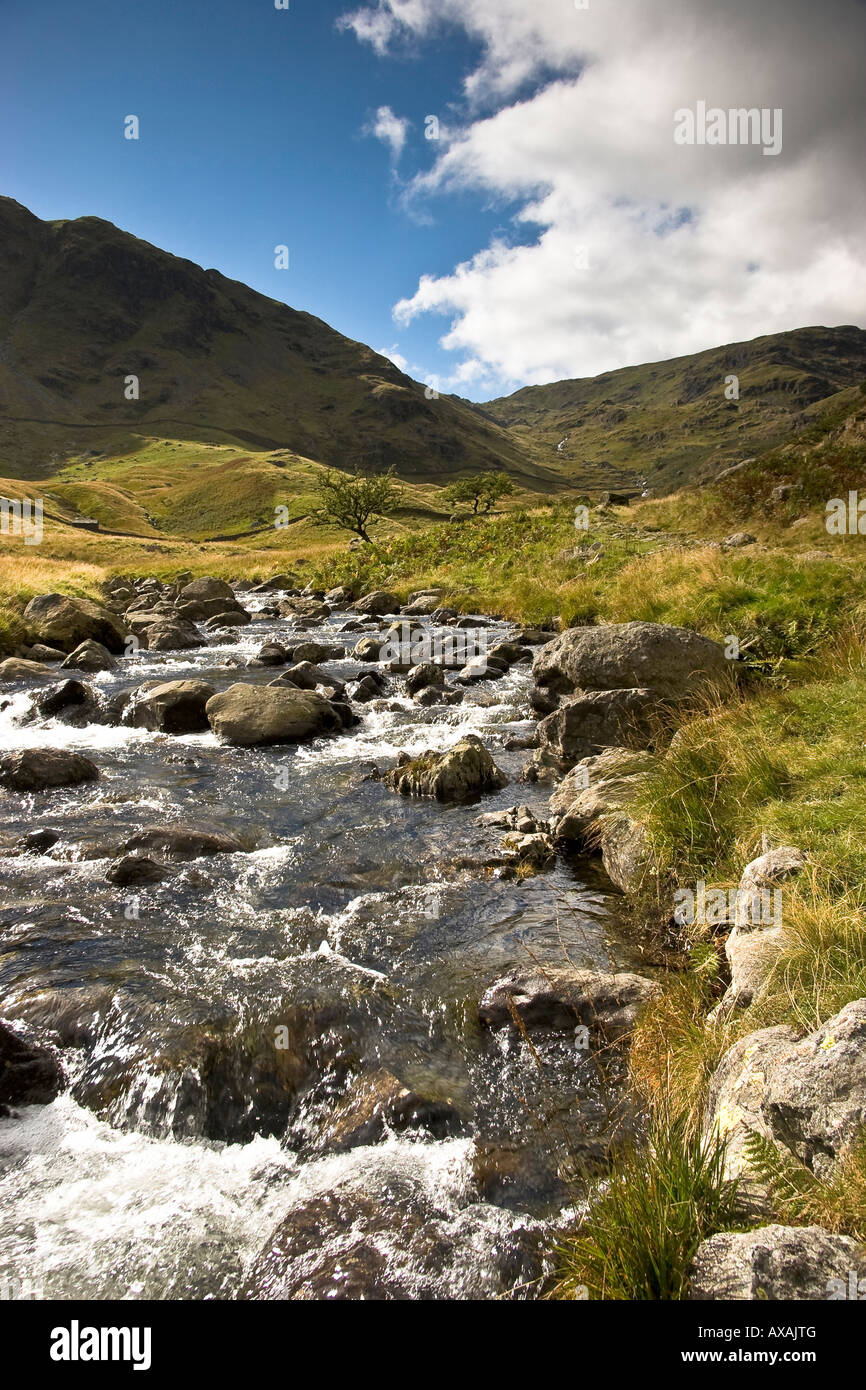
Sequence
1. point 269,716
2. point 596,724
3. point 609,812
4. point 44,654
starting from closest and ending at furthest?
point 609,812
point 596,724
point 269,716
point 44,654

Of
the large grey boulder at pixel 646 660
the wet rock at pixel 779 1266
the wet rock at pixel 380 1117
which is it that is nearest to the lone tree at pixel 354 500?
the large grey boulder at pixel 646 660

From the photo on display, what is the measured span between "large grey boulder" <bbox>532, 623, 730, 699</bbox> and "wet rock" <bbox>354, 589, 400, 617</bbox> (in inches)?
845

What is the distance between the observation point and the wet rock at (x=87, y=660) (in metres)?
22.8

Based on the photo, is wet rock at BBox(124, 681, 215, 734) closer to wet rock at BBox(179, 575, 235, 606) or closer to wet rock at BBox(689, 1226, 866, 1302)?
wet rock at BBox(689, 1226, 866, 1302)

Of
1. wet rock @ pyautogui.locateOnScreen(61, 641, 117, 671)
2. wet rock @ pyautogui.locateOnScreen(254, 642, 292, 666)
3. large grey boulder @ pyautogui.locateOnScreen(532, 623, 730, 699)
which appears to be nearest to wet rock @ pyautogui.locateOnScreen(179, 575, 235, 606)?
wet rock @ pyautogui.locateOnScreen(61, 641, 117, 671)

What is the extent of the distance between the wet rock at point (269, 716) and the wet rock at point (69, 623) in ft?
44.4

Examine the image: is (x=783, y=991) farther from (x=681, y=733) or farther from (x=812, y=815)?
(x=681, y=733)

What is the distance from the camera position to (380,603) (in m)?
34.3

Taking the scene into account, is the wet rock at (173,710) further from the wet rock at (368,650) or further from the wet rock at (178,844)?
the wet rock at (368,650)

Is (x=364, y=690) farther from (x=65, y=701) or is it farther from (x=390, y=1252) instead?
(x=390, y=1252)

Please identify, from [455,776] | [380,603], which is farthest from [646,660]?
[380,603]

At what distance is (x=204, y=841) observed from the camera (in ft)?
32.4

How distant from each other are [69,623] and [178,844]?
20282mm
